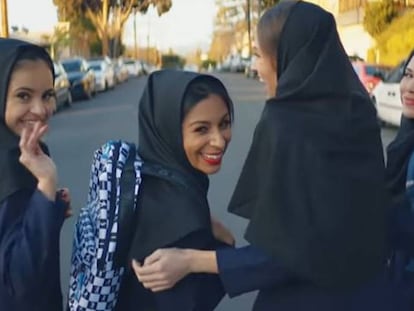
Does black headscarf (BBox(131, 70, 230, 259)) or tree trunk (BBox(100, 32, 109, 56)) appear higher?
black headscarf (BBox(131, 70, 230, 259))

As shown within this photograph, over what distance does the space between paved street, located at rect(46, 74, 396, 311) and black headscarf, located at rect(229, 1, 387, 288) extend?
10.5ft

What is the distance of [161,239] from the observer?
2.13 metres

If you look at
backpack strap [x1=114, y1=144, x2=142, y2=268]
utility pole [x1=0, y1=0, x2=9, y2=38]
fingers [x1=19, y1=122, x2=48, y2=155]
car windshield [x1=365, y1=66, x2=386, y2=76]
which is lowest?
car windshield [x1=365, y1=66, x2=386, y2=76]

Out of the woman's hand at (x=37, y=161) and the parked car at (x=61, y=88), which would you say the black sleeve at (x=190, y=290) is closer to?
the woman's hand at (x=37, y=161)

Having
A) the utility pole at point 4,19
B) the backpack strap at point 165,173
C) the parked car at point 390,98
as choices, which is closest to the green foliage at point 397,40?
the parked car at point 390,98

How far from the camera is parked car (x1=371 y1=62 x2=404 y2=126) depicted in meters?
14.5

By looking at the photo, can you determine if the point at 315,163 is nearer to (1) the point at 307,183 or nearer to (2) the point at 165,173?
(1) the point at 307,183

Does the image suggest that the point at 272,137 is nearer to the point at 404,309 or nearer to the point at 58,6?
the point at 404,309

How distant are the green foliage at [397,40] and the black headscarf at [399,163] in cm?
2636

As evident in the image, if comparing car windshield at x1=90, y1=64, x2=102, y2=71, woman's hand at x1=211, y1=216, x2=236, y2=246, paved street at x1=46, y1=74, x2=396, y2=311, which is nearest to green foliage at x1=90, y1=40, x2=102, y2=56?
car windshield at x1=90, y1=64, x2=102, y2=71

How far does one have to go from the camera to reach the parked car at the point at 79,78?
26009 mm

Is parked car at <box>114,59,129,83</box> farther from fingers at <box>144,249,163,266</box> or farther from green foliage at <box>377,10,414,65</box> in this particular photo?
fingers at <box>144,249,163,266</box>

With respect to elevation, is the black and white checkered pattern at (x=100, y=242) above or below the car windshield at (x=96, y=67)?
above

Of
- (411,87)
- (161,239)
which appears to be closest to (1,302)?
(161,239)
